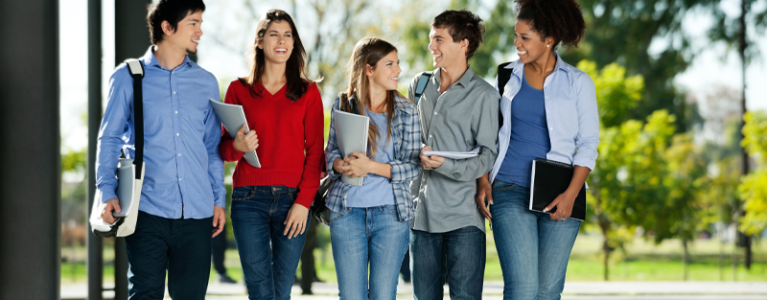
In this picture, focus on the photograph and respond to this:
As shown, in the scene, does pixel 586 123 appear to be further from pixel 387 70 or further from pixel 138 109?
pixel 138 109

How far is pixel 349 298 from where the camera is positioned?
3.17 metres

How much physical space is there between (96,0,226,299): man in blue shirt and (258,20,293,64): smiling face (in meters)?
0.34

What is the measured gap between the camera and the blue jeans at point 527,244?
3311 mm

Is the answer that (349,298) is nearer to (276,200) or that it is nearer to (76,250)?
(276,200)

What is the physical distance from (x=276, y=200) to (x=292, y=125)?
1.25 ft

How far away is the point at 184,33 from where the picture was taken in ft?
9.88

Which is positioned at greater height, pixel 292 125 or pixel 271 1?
pixel 271 1

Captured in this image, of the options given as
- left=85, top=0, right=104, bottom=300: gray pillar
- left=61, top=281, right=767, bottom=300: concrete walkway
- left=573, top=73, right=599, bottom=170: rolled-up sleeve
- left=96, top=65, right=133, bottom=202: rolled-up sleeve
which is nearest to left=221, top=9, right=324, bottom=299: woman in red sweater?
left=96, top=65, right=133, bottom=202: rolled-up sleeve

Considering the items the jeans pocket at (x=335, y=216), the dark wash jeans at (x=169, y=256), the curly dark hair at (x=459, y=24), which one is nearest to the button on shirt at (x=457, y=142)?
the curly dark hair at (x=459, y=24)

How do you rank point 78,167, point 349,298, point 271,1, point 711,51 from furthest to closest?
point 78,167 < point 711,51 < point 271,1 < point 349,298

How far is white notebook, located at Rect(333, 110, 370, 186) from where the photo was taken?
2928 millimetres

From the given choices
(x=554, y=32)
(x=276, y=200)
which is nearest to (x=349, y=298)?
(x=276, y=200)

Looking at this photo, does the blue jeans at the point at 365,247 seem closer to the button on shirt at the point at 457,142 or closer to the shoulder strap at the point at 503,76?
the button on shirt at the point at 457,142

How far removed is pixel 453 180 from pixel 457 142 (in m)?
0.20
